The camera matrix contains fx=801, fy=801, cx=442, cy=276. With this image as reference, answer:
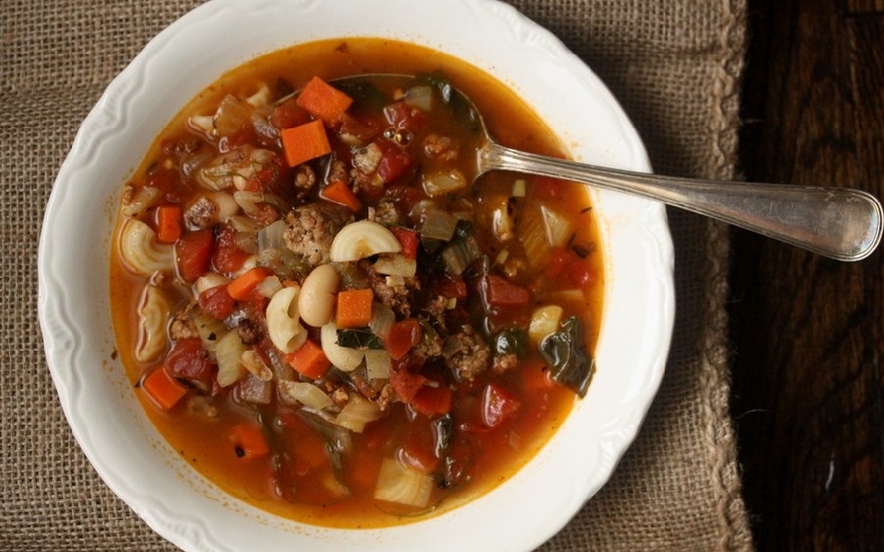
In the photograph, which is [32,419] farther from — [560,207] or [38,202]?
[560,207]

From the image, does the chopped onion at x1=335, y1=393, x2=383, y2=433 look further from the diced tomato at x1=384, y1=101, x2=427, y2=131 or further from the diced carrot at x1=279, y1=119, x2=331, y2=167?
the diced tomato at x1=384, y1=101, x2=427, y2=131

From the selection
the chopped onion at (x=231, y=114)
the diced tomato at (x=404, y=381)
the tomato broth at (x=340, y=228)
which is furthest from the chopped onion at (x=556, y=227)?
the chopped onion at (x=231, y=114)

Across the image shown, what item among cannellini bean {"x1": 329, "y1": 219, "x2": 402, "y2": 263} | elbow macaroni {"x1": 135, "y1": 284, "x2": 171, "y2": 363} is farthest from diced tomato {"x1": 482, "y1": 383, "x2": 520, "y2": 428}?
elbow macaroni {"x1": 135, "y1": 284, "x2": 171, "y2": 363}

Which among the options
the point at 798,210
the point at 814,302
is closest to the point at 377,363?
the point at 798,210

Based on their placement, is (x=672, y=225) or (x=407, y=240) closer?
(x=407, y=240)

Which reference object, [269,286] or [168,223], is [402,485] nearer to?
[269,286]

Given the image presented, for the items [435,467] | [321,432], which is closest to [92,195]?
[321,432]

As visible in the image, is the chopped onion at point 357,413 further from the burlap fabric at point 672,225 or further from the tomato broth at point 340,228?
the burlap fabric at point 672,225
